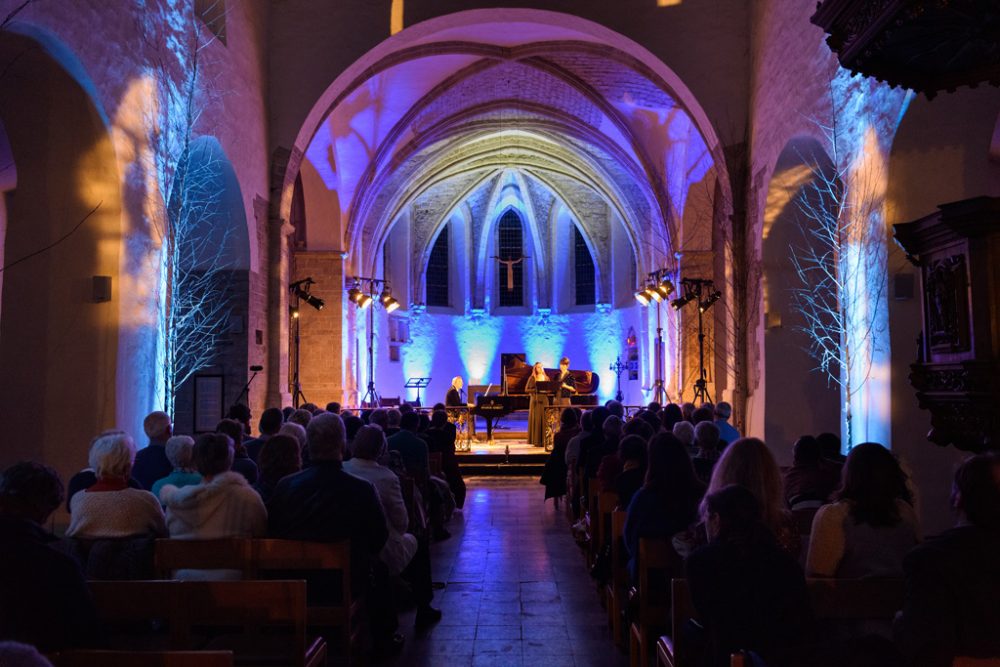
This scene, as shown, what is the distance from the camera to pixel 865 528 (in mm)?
3109

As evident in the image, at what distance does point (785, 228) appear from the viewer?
10398mm

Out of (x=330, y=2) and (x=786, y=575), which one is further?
(x=330, y=2)

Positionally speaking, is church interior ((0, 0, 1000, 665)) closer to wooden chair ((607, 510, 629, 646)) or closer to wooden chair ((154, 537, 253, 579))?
wooden chair ((607, 510, 629, 646))

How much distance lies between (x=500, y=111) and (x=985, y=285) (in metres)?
15.3

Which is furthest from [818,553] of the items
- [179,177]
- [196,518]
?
A: [179,177]

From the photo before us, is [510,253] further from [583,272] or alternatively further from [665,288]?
[665,288]

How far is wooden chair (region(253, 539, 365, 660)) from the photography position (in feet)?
12.0

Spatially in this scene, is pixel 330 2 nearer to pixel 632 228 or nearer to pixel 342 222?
pixel 342 222

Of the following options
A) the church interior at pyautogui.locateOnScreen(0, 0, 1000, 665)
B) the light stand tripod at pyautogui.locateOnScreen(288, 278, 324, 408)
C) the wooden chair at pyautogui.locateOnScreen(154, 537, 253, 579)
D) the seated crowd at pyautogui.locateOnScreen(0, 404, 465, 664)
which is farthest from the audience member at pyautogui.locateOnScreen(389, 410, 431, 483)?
the light stand tripod at pyautogui.locateOnScreen(288, 278, 324, 408)

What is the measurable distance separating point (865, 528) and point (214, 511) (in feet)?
9.57

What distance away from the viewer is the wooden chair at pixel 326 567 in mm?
3668

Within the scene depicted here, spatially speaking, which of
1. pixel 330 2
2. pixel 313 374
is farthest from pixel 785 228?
pixel 313 374

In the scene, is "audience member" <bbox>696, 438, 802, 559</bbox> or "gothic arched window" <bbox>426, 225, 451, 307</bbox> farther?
"gothic arched window" <bbox>426, 225, 451, 307</bbox>

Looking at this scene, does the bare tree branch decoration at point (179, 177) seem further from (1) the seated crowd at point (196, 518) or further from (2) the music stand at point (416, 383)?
(2) the music stand at point (416, 383)
